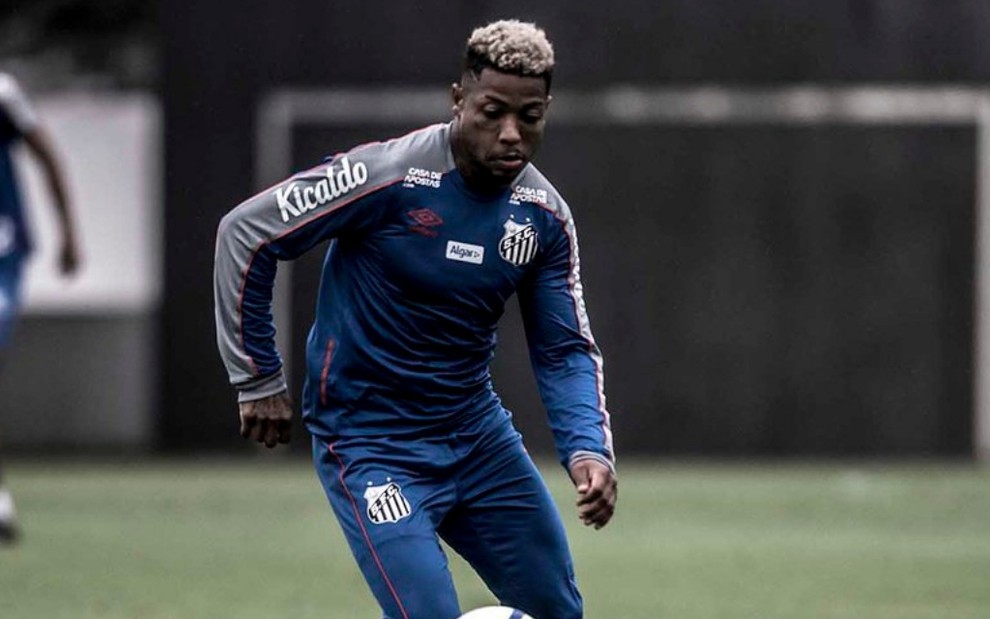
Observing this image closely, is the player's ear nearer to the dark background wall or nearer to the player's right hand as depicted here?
the player's right hand

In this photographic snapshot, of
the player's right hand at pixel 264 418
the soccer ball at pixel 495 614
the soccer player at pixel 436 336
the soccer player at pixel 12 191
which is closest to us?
the soccer ball at pixel 495 614

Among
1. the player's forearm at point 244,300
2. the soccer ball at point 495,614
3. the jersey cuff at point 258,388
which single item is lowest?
the soccer ball at point 495,614

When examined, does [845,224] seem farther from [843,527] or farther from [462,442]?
[462,442]

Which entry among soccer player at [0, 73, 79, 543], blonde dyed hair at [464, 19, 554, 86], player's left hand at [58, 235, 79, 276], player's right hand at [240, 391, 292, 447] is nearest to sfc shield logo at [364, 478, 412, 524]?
player's right hand at [240, 391, 292, 447]

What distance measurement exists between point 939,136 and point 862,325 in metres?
1.52

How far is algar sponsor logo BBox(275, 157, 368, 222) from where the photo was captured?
5648mm

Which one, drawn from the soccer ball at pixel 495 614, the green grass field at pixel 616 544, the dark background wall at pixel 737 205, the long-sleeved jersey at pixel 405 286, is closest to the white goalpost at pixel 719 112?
the dark background wall at pixel 737 205

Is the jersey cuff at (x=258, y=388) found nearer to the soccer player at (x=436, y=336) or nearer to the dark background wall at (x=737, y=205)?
the soccer player at (x=436, y=336)

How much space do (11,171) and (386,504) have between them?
19.6 feet

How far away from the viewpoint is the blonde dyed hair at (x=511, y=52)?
5.55 meters

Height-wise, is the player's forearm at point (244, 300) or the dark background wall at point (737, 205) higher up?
the player's forearm at point (244, 300)

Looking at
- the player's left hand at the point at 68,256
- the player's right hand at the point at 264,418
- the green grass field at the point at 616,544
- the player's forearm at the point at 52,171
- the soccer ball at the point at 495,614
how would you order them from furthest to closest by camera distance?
1. the player's left hand at the point at 68,256
2. the player's forearm at the point at 52,171
3. the green grass field at the point at 616,544
4. the player's right hand at the point at 264,418
5. the soccer ball at the point at 495,614

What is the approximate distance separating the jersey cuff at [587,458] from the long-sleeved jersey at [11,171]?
5.83 m

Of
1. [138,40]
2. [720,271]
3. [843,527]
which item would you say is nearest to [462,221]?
[843,527]
